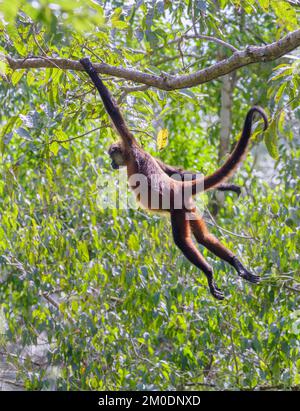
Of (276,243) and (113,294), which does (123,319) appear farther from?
(276,243)

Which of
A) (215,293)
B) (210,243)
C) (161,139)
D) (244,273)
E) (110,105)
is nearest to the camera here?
(110,105)

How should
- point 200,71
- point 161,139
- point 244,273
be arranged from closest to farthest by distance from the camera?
point 200,71 < point 161,139 < point 244,273

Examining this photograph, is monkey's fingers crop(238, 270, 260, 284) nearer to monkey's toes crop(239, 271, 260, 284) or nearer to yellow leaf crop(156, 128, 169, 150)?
monkey's toes crop(239, 271, 260, 284)

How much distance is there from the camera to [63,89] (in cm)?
473

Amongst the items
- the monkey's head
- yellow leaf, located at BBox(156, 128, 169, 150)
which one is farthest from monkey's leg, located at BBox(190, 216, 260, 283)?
yellow leaf, located at BBox(156, 128, 169, 150)

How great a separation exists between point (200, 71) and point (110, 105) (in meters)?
1.06

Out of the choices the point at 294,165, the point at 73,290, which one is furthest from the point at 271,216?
the point at 73,290

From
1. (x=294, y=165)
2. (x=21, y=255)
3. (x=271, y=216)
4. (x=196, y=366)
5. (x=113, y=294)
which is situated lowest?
(x=196, y=366)

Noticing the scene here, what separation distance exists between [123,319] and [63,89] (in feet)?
10.6

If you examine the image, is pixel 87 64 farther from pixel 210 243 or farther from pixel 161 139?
pixel 210 243

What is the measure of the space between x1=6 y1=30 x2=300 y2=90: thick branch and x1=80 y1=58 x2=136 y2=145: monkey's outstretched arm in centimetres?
5

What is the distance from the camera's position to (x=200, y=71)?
149 inches

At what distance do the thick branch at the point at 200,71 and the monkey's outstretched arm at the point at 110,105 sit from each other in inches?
2.1

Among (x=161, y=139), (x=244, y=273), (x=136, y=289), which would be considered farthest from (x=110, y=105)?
(x=136, y=289)
